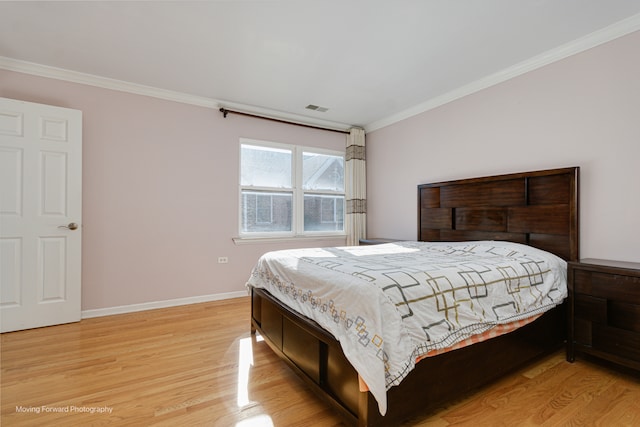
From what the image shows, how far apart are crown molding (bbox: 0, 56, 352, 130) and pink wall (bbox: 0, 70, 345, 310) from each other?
0.19 feet

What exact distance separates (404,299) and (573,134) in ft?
7.64

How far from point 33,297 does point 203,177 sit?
198cm

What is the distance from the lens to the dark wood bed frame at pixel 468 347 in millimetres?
1447

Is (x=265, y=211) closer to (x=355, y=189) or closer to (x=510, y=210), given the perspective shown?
(x=355, y=189)

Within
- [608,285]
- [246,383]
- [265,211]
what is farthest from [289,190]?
[608,285]

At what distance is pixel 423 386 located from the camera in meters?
1.48

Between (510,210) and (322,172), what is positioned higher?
(322,172)

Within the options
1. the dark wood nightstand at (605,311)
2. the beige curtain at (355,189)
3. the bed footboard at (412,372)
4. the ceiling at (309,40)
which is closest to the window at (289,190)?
the beige curtain at (355,189)

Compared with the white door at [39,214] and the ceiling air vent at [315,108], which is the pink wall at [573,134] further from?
the white door at [39,214]

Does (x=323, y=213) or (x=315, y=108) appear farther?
(x=323, y=213)

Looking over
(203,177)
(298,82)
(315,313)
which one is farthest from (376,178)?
(315,313)

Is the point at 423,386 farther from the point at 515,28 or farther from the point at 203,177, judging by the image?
the point at 203,177

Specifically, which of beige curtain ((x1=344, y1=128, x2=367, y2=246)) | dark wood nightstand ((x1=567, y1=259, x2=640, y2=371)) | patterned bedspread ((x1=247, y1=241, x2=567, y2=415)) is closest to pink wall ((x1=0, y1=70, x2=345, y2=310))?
beige curtain ((x1=344, y1=128, x2=367, y2=246))

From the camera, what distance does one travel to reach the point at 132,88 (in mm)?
3332
